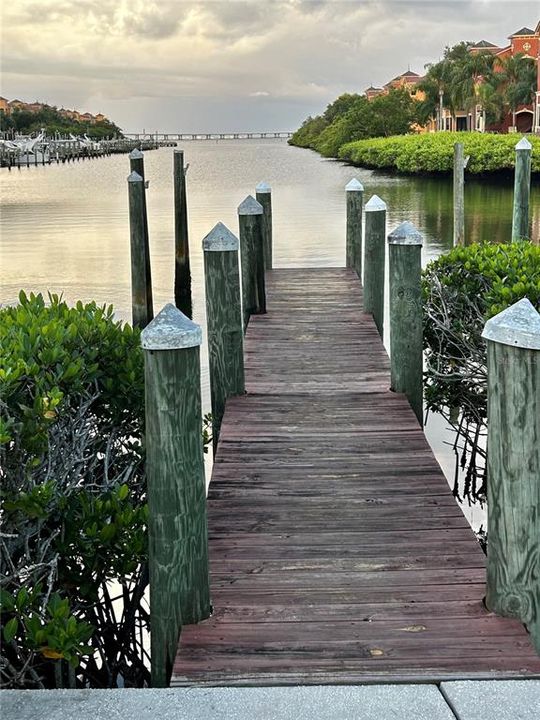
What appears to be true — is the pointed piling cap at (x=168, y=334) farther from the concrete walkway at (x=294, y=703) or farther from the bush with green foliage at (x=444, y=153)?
the bush with green foliage at (x=444, y=153)

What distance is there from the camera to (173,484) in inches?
133

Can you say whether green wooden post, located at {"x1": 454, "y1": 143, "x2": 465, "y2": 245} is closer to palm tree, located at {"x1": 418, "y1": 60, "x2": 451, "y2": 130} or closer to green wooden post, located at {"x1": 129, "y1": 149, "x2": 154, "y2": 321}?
green wooden post, located at {"x1": 129, "y1": 149, "x2": 154, "y2": 321}

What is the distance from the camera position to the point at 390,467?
5.01m

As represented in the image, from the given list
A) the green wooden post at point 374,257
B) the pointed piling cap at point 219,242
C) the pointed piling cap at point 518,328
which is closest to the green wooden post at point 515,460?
the pointed piling cap at point 518,328

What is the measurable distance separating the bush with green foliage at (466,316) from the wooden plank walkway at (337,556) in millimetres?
1160

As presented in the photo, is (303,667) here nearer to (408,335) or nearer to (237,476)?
(237,476)

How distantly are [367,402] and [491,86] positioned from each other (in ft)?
223

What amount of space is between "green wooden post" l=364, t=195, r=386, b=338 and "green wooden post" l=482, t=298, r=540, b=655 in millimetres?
5307

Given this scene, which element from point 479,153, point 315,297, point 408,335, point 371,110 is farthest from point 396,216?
point 371,110

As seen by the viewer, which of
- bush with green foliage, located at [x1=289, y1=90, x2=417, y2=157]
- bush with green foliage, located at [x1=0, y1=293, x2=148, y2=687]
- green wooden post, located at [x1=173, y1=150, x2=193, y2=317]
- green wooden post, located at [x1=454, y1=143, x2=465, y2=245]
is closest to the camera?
bush with green foliage, located at [x1=0, y1=293, x2=148, y2=687]

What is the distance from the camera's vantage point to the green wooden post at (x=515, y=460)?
3.30m

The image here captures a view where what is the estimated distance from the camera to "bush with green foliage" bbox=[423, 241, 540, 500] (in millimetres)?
7441

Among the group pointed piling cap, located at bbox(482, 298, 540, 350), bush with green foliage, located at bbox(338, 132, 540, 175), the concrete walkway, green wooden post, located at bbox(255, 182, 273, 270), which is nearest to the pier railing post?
green wooden post, located at bbox(255, 182, 273, 270)

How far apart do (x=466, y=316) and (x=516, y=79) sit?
2726 inches
